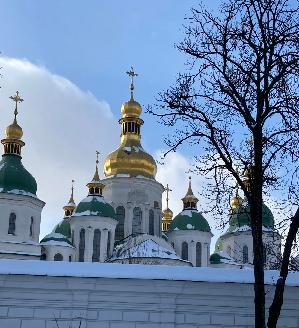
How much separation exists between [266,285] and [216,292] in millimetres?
1014

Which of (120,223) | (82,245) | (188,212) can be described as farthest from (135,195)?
(82,245)

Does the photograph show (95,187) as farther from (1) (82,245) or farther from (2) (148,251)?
(2) (148,251)

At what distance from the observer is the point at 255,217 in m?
10.2

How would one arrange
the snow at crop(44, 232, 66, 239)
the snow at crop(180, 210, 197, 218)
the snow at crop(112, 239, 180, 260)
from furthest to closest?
the snow at crop(180, 210, 197, 218)
the snow at crop(44, 232, 66, 239)
the snow at crop(112, 239, 180, 260)

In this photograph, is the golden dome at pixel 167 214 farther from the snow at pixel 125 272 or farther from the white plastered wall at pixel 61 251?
the snow at pixel 125 272

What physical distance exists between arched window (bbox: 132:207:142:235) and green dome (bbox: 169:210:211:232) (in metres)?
3.42

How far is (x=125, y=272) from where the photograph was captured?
11883 millimetres

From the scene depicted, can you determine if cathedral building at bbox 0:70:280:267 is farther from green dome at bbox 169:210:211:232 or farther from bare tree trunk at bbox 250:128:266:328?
bare tree trunk at bbox 250:128:266:328

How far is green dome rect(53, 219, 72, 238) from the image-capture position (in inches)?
1788

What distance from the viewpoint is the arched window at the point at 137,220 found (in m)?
45.0

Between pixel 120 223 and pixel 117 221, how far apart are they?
1.32 meters

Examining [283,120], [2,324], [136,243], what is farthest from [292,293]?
[136,243]

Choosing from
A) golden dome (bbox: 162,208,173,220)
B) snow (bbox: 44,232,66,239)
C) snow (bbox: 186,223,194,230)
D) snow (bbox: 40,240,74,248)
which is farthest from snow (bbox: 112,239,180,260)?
golden dome (bbox: 162,208,173,220)

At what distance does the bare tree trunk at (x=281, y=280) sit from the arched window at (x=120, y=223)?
35.4m
